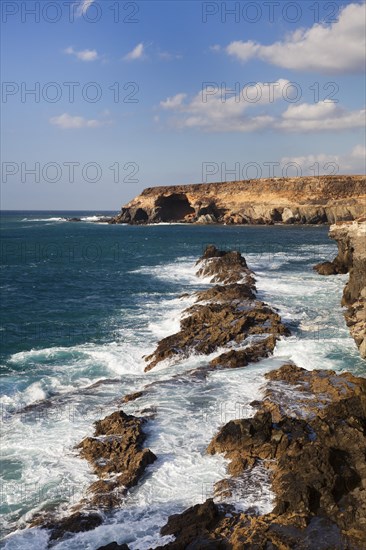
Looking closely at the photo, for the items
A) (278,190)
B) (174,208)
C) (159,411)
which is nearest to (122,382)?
(159,411)

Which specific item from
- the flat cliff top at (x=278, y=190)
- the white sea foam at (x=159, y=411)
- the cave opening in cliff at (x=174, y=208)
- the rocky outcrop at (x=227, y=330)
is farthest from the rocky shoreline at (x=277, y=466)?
the cave opening in cliff at (x=174, y=208)

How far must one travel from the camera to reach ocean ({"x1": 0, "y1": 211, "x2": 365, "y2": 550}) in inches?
428

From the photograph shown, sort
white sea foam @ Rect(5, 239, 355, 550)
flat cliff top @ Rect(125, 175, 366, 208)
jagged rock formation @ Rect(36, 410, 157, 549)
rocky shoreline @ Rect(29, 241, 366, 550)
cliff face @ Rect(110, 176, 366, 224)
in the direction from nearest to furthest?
rocky shoreline @ Rect(29, 241, 366, 550)
jagged rock formation @ Rect(36, 410, 157, 549)
white sea foam @ Rect(5, 239, 355, 550)
cliff face @ Rect(110, 176, 366, 224)
flat cliff top @ Rect(125, 175, 366, 208)

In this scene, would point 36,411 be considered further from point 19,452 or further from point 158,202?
point 158,202

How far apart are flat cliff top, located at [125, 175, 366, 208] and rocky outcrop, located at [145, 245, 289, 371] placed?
255 ft

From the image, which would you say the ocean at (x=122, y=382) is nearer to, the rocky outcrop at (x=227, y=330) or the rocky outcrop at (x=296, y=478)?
the rocky outcrop at (x=296, y=478)

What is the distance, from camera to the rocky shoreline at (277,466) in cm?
914

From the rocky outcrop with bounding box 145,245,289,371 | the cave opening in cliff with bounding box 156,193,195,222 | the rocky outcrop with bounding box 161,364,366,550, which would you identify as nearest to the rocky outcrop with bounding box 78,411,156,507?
the rocky outcrop with bounding box 161,364,366,550

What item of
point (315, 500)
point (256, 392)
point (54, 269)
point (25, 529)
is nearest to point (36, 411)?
point (25, 529)

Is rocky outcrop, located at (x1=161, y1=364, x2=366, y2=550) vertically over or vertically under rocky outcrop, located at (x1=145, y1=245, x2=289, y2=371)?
under

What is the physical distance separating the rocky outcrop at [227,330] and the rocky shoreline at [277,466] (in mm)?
689

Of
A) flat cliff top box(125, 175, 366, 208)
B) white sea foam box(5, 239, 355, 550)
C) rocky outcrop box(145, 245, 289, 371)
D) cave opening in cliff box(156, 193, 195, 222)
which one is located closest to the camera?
white sea foam box(5, 239, 355, 550)

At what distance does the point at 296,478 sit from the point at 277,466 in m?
1.09

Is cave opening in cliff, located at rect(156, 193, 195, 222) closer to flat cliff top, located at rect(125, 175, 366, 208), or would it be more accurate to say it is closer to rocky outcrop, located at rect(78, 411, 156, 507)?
flat cliff top, located at rect(125, 175, 366, 208)
